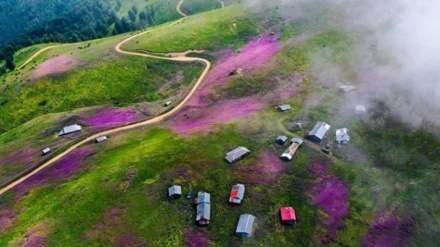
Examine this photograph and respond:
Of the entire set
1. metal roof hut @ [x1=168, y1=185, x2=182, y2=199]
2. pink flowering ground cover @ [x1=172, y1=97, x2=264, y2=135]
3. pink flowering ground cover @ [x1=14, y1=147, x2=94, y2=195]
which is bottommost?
pink flowering ground cover @ [x1=172, y1=97, x2=264, y2=135]

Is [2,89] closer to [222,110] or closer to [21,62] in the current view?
[21,62]

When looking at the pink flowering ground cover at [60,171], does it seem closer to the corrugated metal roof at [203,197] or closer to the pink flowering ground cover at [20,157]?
the pink flowering ground cover at [20,157]

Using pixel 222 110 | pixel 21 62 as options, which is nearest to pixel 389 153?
pixel 222 110

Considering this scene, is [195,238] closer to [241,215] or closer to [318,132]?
[241,215]

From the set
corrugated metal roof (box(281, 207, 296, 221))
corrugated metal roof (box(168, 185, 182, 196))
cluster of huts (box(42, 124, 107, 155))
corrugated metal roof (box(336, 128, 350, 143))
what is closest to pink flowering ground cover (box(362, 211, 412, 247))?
corrugated metal roof (box(281, 207, 296, 221))

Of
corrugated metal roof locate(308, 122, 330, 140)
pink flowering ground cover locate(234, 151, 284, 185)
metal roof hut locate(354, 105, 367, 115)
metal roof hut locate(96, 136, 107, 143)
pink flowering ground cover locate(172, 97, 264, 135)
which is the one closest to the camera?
pink flowering ground cover locate(234, 151, 284, 185)

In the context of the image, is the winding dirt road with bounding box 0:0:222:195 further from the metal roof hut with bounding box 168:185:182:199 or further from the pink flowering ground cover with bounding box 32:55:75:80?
the metal roof hut with bounding box 168:185:182:199
